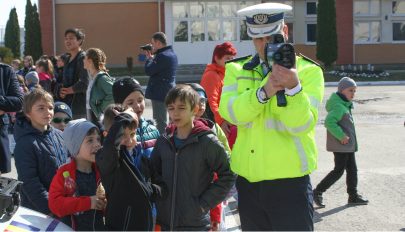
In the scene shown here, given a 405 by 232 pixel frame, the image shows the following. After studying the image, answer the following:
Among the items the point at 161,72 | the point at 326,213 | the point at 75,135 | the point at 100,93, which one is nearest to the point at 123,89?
the point at 75,135

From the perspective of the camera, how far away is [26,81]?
12.9 m

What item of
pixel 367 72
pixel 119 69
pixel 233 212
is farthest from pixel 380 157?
pixel 119 69

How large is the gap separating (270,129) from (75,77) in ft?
17.6

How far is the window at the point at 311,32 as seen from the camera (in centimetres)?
3988

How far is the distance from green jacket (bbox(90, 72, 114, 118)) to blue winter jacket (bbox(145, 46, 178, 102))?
8.15 feet

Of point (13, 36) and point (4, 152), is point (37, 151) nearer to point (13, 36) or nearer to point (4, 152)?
point (4, 152)

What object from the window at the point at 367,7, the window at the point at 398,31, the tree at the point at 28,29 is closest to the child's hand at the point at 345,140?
the tree at the point at 28,29

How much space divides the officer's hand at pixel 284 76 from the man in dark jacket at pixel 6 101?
3.63 m

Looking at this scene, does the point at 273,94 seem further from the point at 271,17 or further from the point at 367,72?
the point at 367,72

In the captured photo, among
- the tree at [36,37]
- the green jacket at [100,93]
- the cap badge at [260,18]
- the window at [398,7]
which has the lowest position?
the green jacket at [100,93]

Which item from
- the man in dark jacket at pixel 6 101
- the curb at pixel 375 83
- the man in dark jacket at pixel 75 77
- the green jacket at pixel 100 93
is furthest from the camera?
the curb at pixel 375 83

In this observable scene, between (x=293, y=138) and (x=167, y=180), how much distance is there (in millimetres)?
1023

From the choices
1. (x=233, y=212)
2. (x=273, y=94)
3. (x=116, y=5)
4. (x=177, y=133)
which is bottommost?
(x=233, y=212)

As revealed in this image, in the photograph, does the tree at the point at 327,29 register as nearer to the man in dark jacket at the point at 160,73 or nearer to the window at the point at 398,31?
the window at the point at 398,31
